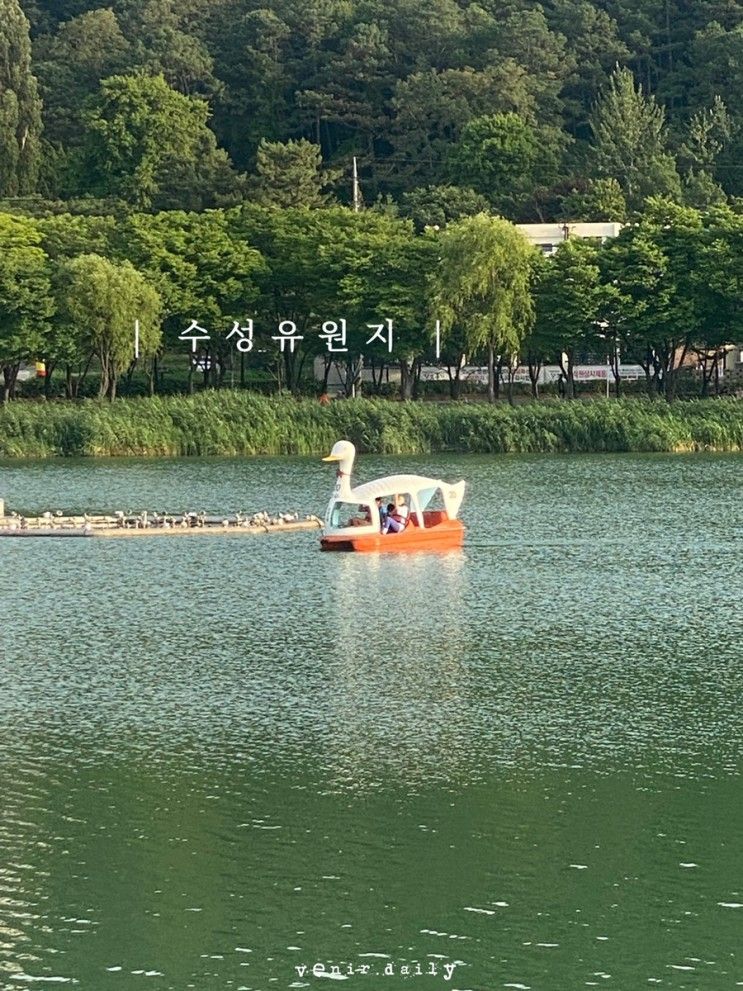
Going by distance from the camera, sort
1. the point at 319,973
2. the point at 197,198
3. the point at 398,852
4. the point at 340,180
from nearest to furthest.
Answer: the point at 319,973, the point at 398,852, the point at 197,198, the point at 340,180

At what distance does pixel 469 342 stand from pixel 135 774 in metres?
51.6

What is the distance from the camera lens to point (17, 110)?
4080 inches

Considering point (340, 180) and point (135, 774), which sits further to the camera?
point (340, 180)

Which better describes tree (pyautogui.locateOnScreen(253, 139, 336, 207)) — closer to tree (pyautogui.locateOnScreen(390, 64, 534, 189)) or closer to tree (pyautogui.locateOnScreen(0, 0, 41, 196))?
tree (pyautogui.locateOnScreen(390, 64, 534, 189))

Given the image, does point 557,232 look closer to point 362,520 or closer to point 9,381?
point 9,381

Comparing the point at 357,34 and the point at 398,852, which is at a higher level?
the point at 357,34

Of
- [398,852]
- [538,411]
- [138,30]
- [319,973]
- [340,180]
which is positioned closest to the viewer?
[319,973]

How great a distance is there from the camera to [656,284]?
234 ft

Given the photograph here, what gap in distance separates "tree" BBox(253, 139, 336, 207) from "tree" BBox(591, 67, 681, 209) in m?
14.8

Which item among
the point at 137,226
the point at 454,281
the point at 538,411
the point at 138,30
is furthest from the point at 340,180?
the point at 538,411

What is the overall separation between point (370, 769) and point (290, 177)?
260 ft

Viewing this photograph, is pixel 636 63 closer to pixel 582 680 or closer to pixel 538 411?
pixel 538 411

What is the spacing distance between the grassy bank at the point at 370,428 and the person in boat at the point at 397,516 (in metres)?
19.5

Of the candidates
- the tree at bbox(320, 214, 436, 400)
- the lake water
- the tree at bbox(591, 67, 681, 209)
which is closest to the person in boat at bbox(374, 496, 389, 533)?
the lake water
